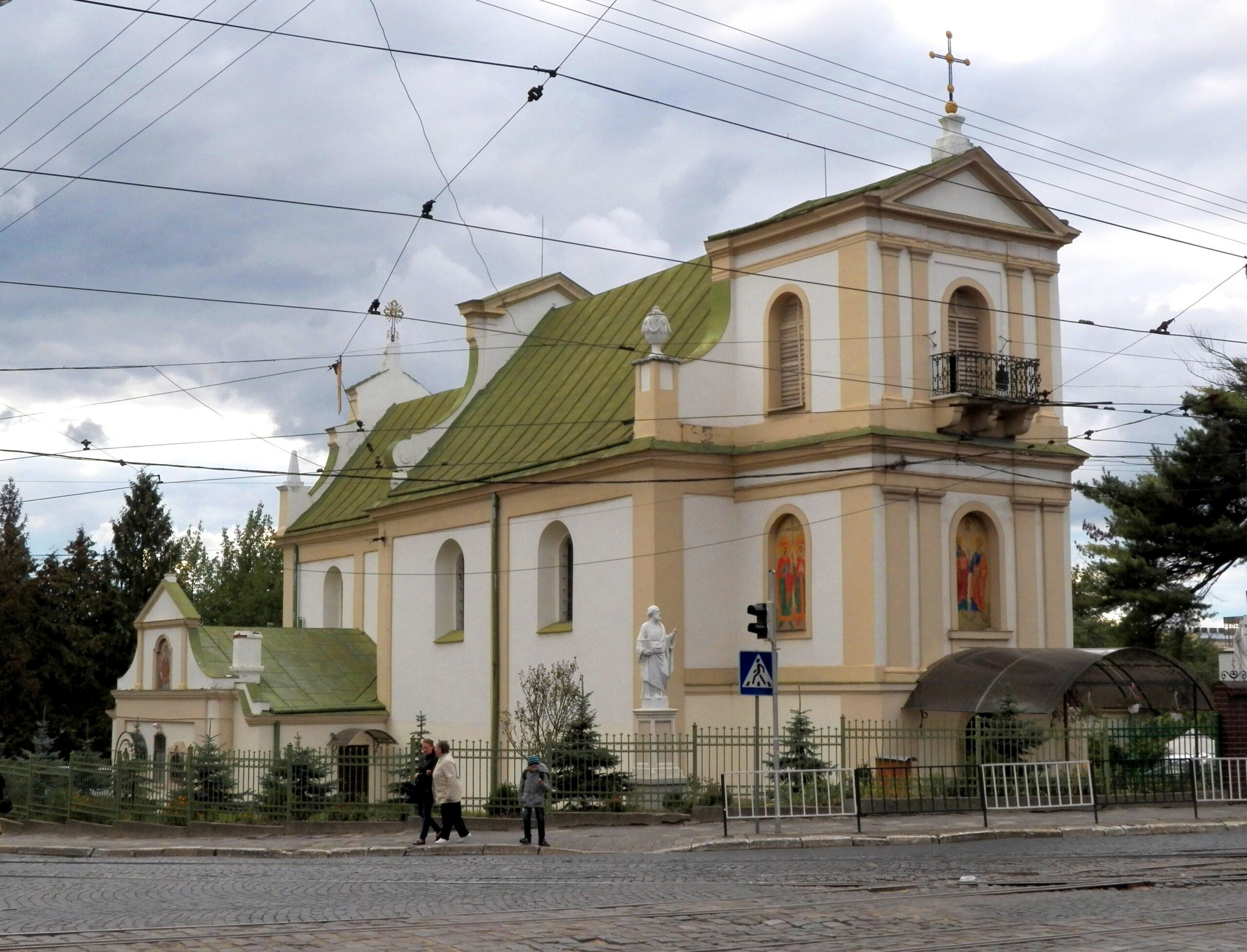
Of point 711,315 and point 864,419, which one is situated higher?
point 711,315

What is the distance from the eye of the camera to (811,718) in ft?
101

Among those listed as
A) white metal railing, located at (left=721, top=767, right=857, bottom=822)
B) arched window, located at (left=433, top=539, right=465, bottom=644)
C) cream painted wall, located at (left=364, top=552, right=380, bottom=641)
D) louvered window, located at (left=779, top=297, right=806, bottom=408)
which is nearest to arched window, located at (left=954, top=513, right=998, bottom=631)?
louvered window, located at (left=779, top=297, right=806, bottom=408)

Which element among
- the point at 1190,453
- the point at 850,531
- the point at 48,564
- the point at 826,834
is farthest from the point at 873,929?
the point at 48,564

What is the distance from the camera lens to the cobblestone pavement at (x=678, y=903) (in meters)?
11.6

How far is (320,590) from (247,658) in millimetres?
8292

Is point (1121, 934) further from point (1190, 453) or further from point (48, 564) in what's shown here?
point (48, 564)

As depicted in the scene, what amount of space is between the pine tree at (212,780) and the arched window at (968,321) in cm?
1600

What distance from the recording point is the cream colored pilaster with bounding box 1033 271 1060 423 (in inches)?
1302

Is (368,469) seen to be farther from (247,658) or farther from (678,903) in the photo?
(678,903)

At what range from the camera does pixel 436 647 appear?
39.2m

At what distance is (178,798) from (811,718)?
12006mm

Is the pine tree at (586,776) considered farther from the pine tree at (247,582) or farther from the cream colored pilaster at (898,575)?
the pine tree at (247,582)

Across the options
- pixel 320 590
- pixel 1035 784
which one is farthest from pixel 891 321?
pixel 320 590

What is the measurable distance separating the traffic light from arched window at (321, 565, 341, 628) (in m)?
26.3
